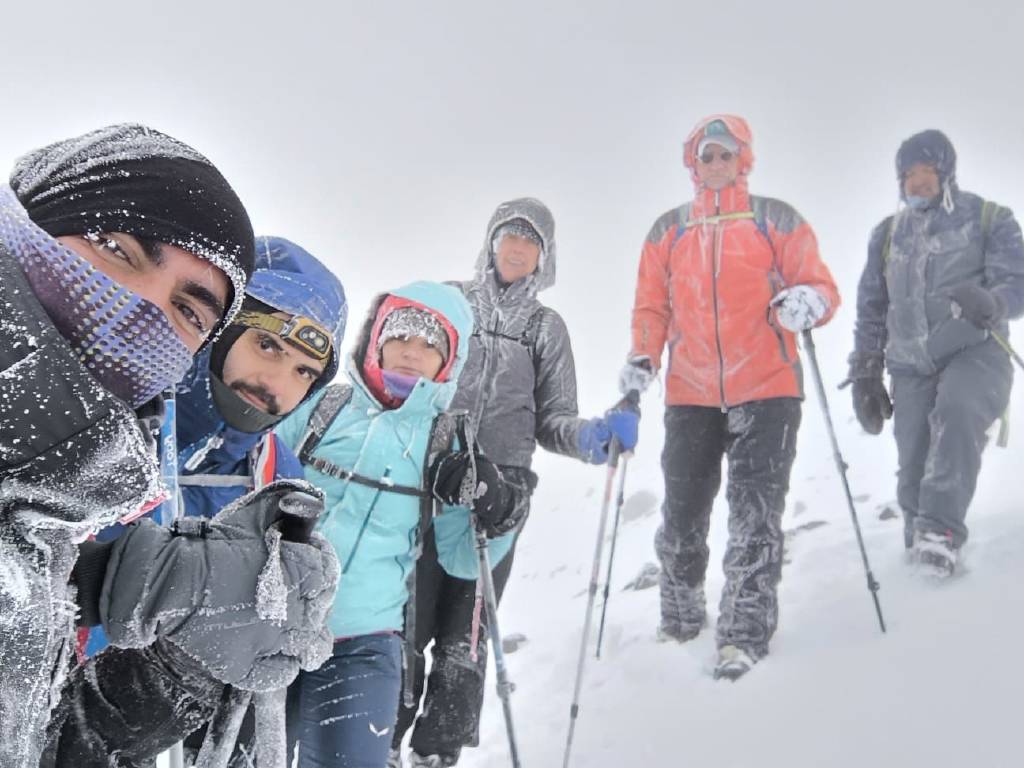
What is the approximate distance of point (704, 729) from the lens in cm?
394

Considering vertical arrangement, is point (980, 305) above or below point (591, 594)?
above

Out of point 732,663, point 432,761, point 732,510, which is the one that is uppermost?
point 732,510

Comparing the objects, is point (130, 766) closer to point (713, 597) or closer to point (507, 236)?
point (507, 236)

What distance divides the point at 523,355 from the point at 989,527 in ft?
12.2

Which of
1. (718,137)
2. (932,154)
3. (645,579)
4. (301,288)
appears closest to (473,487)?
(301,288)

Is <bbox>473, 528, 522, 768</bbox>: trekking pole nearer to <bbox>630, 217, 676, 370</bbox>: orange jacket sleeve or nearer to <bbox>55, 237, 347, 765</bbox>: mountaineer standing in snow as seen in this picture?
<bbox>55, 237, 347, 765</bbox>: mountaineer standing in snow

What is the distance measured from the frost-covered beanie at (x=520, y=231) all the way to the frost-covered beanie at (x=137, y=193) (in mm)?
3468

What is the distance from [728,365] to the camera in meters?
4.75

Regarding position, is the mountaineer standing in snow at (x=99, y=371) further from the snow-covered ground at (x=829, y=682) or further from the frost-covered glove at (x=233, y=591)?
the snow-covered ground at (x=829, y=682)

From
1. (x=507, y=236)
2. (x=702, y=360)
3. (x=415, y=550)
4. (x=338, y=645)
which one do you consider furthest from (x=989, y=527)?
(x=338, y=645)

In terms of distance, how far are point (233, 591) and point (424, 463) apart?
1.97 m

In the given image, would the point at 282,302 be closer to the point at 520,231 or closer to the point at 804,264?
the point at 520,231

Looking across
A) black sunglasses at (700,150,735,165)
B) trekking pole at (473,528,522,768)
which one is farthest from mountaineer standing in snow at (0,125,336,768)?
black sunglasses at (700,150,735,165)

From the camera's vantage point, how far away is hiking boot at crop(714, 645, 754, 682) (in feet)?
14.0
